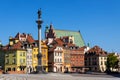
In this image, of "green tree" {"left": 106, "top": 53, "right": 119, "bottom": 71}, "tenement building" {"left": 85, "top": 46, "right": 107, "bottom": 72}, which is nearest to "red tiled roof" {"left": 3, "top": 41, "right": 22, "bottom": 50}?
"tenement building" {"left": 85, "top": 46, "right": 107, "bottom": 72}

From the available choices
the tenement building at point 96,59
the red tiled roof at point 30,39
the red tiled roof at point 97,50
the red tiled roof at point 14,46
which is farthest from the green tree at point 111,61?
the red tiled roof at point 14,46

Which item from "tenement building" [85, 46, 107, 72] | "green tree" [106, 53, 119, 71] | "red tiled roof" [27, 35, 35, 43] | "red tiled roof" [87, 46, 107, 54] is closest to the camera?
"red tiled roof" [27, 35, 35, 43]

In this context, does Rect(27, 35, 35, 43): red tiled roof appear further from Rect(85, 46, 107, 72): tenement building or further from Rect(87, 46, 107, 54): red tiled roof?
Rect(87, 46, 107, 54): red tiled roof

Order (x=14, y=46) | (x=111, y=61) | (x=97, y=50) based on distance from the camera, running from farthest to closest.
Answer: (x=97, y=50)
(x=111, y=61)
(x=14, y=46)

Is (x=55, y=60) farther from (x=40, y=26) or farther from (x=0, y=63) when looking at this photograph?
(x=40, y=26)

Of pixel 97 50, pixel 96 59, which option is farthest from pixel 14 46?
pixel 97 50

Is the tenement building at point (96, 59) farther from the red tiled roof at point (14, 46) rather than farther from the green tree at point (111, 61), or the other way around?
the red tiled roof at point (14, 46)

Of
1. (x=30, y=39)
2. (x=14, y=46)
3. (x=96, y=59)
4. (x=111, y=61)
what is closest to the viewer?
(x=14, y=46)

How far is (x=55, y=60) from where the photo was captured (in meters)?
105

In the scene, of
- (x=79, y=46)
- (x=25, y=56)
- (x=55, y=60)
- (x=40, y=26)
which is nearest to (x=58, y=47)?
(x=55, y=60)

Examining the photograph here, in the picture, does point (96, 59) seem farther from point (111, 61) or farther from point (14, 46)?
point (14, 46)

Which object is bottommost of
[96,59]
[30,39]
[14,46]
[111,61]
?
[111,61]

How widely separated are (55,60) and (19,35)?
37.5 ft

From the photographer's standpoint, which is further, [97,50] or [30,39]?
[97,50]
